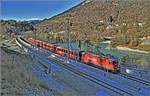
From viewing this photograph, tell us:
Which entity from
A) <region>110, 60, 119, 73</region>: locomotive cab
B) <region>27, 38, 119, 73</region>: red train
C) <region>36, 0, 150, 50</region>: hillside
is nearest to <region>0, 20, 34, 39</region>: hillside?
<region>36, 0, 150, 50</region>: hillside

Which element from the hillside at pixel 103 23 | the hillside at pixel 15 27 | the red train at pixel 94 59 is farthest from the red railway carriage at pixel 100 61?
the hillside at pixel 15 27

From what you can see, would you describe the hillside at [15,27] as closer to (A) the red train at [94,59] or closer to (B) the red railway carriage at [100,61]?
(A) the red train at [94,59]

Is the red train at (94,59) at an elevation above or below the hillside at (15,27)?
below

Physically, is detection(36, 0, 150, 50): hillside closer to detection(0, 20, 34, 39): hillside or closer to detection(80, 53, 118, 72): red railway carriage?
detection(0, 20, 34, 39): hillside

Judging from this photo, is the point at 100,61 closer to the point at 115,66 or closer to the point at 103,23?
the point at 115,66

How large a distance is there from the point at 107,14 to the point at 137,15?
22962 mm

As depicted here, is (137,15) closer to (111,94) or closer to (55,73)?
(55,73)

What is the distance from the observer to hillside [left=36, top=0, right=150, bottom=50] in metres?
143

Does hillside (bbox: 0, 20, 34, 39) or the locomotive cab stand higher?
hillside (bbox: 0, 20, 34, 39)

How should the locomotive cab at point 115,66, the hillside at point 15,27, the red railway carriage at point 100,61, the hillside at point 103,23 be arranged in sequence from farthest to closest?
the hillside at point 15,27 < the hillside at point 103,23 < the red railway carriage at point 100,61 < the locomotive cab at point 115,66

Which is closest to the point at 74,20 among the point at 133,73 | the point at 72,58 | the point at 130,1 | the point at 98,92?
the point at 130,1

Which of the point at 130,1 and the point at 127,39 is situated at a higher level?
the point at 130,1

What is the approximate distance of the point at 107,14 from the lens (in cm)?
17725

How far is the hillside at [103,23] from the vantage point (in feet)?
468
